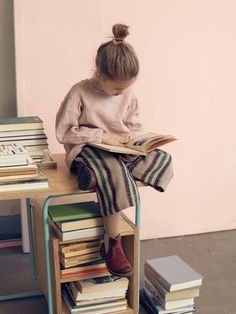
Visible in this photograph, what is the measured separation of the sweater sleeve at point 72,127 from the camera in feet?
5.89

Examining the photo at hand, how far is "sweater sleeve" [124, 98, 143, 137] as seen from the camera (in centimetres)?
193

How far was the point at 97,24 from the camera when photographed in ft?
7.56

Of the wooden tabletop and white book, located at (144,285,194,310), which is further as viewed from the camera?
white book, located at (144,285,194,310)

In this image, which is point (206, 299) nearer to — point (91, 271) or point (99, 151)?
point (91, 271)

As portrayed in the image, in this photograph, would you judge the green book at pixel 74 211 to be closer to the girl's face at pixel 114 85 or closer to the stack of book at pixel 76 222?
the stack of book at pixel 76 222

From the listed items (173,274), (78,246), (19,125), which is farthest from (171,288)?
(19,125)

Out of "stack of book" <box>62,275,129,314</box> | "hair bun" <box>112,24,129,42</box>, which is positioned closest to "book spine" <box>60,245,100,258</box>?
"stack of book" <box>62,275,129,314</box>

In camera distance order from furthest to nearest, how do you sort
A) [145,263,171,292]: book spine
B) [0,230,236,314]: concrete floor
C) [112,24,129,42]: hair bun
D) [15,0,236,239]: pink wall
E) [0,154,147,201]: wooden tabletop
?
1. [15,0,236,239]: pink wall
2. [0,230,236,314]: concrete floor
3. [145,263,171,292]: book spine
4. [112,24,129,42]: hair bun
5. [0,154,147,201]: wooden tabletop

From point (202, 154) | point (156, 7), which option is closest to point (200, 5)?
point (156, 7)

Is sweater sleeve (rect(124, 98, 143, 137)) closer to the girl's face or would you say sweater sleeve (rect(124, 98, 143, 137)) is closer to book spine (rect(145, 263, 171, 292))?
the girl's face

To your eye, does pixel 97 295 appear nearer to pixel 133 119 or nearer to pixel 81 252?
pixel 81 252

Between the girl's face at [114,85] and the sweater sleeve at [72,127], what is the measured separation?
0.37 feet

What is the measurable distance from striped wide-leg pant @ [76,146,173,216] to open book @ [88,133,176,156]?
0.15 ft

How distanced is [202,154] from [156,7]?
2.55ft
